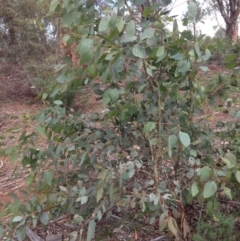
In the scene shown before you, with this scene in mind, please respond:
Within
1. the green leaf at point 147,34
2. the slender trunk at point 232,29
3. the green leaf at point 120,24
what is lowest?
the green leaf at point 147,34

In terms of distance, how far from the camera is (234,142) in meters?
1.72

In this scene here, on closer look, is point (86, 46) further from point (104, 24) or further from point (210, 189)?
point (210, 189)

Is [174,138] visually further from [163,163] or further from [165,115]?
[163,163]

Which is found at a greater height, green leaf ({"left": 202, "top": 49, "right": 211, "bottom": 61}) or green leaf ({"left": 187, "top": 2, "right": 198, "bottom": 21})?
green leaf ({"left": 187, "top": 2, "right": 198, "bottom": 21})

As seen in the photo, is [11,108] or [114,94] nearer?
[114,94]

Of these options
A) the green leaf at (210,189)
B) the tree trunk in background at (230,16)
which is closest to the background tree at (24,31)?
the tree trunk in background at (230,16)

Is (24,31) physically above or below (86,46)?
above

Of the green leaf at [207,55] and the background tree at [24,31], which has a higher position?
the background tree at [24,31]

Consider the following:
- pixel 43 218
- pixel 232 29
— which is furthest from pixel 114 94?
pixel 232 29

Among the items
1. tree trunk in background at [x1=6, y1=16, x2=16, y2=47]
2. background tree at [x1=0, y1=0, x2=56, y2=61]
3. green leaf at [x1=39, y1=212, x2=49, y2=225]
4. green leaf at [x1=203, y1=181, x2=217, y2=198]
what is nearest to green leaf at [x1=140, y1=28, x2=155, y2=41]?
green leaf at [x1=203, y1=181, x2=217, y2=198]

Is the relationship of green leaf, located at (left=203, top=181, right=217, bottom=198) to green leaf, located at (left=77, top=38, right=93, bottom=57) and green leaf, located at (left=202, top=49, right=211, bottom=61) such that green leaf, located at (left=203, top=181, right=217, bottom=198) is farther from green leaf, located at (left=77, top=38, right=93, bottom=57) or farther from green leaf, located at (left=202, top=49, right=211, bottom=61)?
green leaf, located at (left=77, top=38, right=93, bottom=57)

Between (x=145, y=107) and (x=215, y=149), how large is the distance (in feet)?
1.38

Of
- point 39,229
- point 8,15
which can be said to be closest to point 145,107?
point 39,229

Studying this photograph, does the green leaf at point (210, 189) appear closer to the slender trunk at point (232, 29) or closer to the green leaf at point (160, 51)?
the green leaf at point (160, 51)
